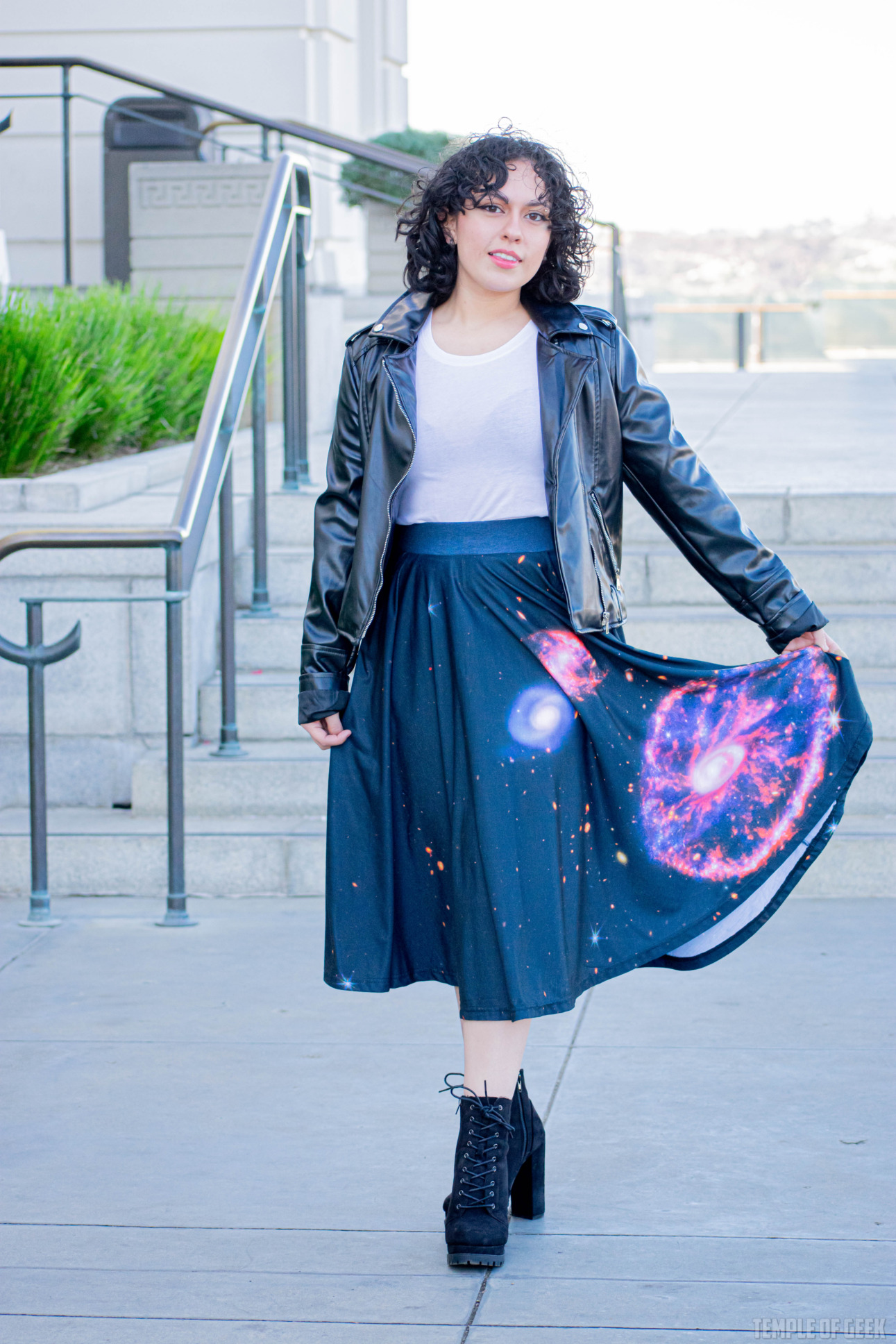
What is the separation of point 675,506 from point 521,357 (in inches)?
15.9

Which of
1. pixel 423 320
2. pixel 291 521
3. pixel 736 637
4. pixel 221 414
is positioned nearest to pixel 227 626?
pixel 221 414

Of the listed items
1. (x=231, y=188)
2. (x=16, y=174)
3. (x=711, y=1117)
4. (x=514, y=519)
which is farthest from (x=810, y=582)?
(x=16, y=174)

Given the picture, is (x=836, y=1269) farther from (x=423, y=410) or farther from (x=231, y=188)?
(x=231, y=188)

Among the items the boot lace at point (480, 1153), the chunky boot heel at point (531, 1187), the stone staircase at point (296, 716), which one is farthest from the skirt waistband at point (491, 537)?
the stone staircase at point (296, 716)

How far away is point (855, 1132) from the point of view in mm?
3559

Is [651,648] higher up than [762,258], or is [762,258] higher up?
[762,258]

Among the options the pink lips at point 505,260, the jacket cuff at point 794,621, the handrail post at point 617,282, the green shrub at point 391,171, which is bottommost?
the jacket cuff at point 794,621

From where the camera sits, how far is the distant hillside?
156 feet

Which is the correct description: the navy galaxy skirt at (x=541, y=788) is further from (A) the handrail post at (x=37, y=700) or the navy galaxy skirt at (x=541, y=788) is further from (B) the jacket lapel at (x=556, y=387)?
(A) the handrail post at (x=37, y=700)

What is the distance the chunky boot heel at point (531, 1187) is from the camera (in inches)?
126

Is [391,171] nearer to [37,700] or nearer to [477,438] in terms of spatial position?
[37,700]

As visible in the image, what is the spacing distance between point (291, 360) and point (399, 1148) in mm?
4151

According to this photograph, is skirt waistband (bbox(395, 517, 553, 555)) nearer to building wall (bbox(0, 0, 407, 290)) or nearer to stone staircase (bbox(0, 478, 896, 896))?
stone staircase (bbox(0, 478, 896, 896))

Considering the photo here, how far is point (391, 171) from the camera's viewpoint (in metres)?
12.2
